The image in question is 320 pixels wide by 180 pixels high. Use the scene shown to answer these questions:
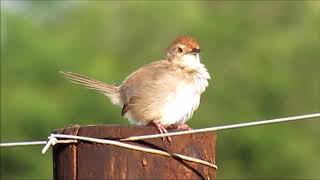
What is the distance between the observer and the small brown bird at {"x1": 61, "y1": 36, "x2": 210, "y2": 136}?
654cm

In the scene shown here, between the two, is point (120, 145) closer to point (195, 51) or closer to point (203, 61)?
point (195, 51)

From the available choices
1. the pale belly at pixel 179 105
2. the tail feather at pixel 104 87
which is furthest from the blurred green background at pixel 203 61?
the pale belly at pixel 179 105

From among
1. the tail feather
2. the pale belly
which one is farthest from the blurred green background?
the pale belly

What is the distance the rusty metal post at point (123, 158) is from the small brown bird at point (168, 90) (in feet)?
5.49

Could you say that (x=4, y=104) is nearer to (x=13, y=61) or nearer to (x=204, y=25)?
(x=13, y=61)

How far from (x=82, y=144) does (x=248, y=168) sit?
56.7ft

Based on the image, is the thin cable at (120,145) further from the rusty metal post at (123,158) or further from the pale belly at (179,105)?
the pale belly at (179,105)

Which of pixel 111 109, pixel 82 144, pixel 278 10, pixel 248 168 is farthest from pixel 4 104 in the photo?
pixel 82 144

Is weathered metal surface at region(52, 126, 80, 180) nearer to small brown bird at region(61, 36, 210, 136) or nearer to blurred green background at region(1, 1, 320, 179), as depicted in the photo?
small brown bird at region(61, 36, 210, 136)

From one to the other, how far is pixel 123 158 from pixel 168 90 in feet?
6.91

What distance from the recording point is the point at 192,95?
Answer: 6.55 m

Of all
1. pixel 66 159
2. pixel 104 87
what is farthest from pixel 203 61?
pixel 66 159

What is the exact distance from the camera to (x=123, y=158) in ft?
14.8

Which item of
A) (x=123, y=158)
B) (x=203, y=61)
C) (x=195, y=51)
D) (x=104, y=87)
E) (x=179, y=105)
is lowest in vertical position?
(x=123, y=158)
